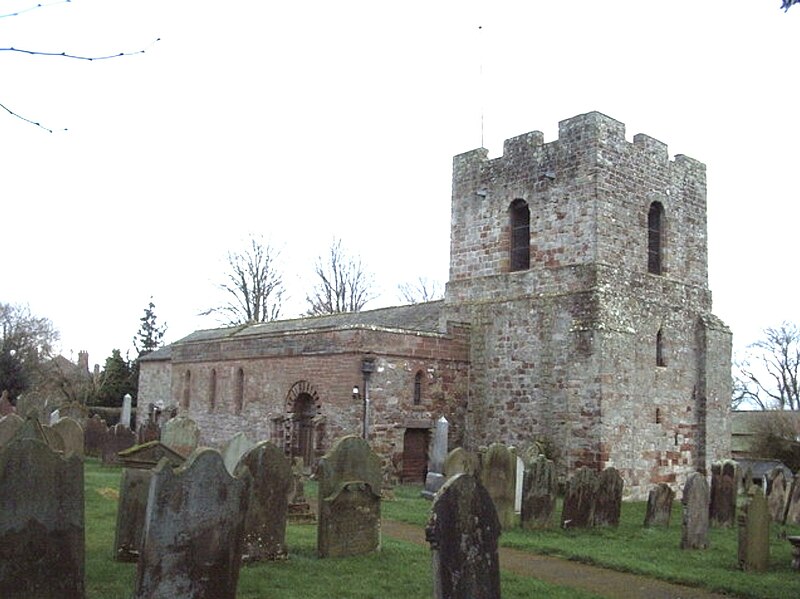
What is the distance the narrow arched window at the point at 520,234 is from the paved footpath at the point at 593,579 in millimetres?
11491

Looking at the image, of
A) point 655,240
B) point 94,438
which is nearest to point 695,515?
point 655,240

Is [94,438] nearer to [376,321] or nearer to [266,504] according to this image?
[376,321]

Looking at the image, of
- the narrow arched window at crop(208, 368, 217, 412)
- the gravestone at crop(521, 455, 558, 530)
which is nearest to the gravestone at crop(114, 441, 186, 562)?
the gravestone at crop(521, 455, 558, 530)

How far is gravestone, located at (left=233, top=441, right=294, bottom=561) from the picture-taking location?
9.31 metres

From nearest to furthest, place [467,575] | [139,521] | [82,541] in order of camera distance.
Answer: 1. [467,575]
2. [82,541]
3. [139,521]

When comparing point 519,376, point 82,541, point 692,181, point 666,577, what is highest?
point 692,181

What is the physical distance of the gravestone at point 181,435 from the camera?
1520 cm

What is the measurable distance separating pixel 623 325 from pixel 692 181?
5.61 metres

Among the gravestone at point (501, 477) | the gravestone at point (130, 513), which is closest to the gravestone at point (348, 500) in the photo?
the gravestone at point (130, 513)

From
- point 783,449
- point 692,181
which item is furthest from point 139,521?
point 783,449

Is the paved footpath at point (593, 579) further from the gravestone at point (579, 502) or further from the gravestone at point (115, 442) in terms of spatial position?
the gravestone at point (115, 442)

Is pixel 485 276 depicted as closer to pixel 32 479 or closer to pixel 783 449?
pixel 783 449

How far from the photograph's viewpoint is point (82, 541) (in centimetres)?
704

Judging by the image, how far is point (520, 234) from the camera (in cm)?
2209
